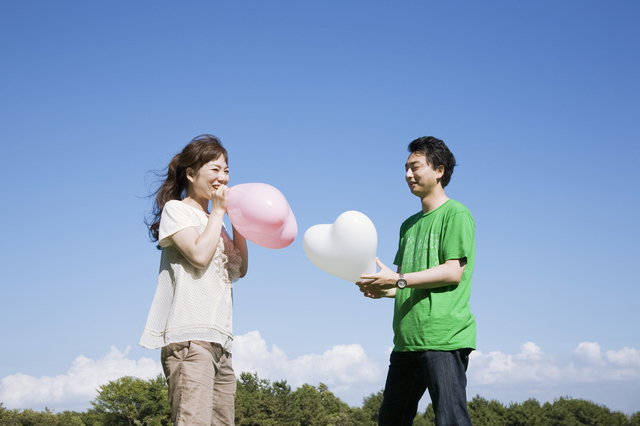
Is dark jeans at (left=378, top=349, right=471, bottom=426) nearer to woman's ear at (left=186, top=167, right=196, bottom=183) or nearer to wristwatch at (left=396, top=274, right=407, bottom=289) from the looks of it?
wristwatch at (left=396, top=274, right=407, bottom=289)

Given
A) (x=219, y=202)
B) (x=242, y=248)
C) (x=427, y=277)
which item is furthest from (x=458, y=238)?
(x=219, y=202)

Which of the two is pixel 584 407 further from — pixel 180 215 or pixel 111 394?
pixel 180 215

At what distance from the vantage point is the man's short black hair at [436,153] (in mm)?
4055

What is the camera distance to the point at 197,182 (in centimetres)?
367

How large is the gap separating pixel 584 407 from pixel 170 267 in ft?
177

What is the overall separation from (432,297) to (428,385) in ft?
1.83

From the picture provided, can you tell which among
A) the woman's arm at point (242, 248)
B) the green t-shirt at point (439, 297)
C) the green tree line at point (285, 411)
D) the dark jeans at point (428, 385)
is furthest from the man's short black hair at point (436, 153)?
the green tree line at point (285, 411)

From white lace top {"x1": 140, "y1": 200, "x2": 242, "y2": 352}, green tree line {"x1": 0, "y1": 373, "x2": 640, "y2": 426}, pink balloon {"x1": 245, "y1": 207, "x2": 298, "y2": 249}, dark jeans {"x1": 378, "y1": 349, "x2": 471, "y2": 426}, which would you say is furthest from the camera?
green tree line {"x1": 0, "y1": 373, "x2": 640, "y2": 426}

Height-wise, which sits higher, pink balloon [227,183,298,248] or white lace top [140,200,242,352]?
pink balloon [227,183,298,248]

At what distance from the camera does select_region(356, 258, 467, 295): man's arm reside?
11.8ft

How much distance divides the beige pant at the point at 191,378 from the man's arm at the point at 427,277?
3.56ft

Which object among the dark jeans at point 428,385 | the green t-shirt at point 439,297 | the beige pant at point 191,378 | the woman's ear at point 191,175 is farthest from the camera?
the woman's ear at point 191,175

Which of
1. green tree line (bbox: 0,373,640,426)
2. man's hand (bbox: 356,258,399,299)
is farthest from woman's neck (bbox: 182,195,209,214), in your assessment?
green tree line (bbox: 0,373,640,426)

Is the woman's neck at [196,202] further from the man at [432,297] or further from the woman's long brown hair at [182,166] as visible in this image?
the man at [432,297]
